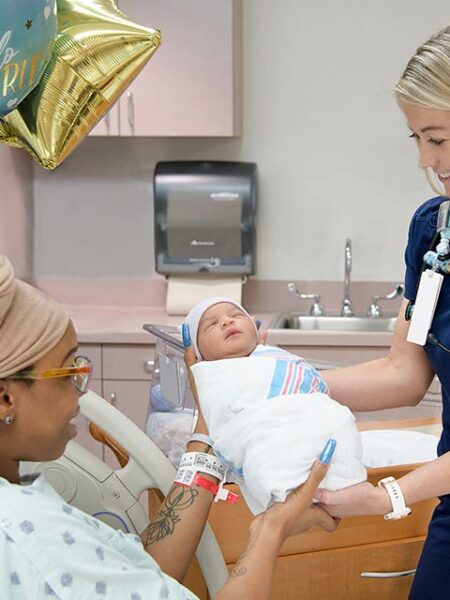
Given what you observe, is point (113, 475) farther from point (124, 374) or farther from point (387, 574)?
point (124, 374)

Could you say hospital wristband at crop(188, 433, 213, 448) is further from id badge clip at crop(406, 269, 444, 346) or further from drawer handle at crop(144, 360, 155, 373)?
drawer handle at crop(144, 360, 155, 373)

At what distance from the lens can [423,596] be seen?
5.99 feet

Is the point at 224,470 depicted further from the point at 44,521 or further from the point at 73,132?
the point at 73,132

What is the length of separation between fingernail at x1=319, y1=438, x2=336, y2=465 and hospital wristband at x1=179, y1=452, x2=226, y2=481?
222 mm

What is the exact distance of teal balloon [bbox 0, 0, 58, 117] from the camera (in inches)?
55.3

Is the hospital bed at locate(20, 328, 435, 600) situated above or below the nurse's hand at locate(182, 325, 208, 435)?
below

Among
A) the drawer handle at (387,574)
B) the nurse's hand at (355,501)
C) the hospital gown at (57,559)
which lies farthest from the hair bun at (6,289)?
the drawer handle at (387,574)

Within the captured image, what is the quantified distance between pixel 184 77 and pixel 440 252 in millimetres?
2127

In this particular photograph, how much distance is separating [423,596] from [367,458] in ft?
1.04

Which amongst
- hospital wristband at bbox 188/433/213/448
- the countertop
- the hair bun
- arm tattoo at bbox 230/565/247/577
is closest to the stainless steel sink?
the countertop

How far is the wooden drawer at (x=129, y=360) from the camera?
143 inches

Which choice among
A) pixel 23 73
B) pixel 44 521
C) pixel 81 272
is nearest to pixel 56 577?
pixel 44 521

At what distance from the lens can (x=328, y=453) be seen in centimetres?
159

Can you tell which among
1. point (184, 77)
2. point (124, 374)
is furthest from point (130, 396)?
point (184, 77)
